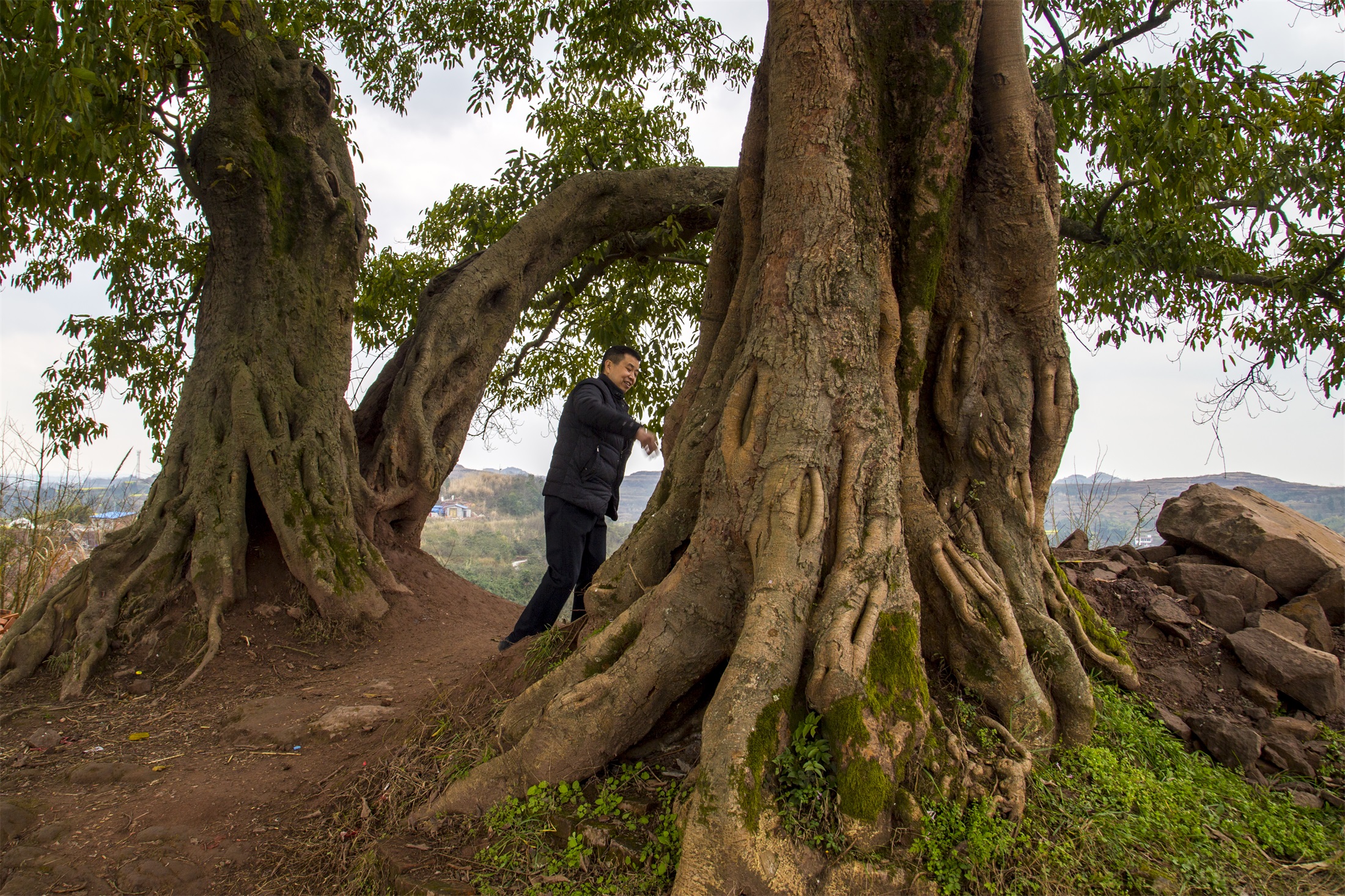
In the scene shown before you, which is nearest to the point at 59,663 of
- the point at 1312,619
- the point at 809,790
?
the point at 809,790

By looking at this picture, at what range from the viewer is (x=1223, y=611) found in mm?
4086

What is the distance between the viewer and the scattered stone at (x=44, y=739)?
375 centimetres

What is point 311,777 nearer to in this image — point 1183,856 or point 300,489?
point 300,489

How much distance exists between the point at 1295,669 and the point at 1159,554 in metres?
1.51

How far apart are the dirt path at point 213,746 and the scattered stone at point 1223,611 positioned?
4127mm

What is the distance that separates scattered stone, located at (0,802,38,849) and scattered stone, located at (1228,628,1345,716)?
547 cm

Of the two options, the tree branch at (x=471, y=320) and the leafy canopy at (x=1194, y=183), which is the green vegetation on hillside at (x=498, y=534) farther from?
the leafy canopy at (x=1194, y=183)

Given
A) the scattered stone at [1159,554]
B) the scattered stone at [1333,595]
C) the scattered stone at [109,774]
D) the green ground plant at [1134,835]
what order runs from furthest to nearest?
the scattered stone at [1159,554]
the scattered stone at [1333,595]
the scattered stone at [109,774]
the green ground plant at [1134,835]

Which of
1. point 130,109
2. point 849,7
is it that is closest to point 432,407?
point 130,109

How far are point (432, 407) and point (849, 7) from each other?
4.89 meters

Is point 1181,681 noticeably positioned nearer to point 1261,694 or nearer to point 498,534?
point 1261,694

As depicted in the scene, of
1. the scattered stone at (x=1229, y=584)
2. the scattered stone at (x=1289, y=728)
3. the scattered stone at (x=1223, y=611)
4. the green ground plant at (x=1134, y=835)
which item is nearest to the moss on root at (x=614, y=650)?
the green ground plant at (x=1134, y=835)

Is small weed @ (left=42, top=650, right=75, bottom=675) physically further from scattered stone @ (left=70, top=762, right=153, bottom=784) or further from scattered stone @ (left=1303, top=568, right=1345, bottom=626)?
scattered stone @ (left=1303, top=568, right=1345, bottom=626)

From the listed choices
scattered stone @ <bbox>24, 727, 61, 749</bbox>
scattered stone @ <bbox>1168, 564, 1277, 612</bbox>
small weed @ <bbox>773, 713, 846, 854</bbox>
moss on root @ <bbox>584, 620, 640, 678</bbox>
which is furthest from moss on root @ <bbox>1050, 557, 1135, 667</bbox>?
scattered stone @ <bbox>24, 727, 61, 749</bbox>
